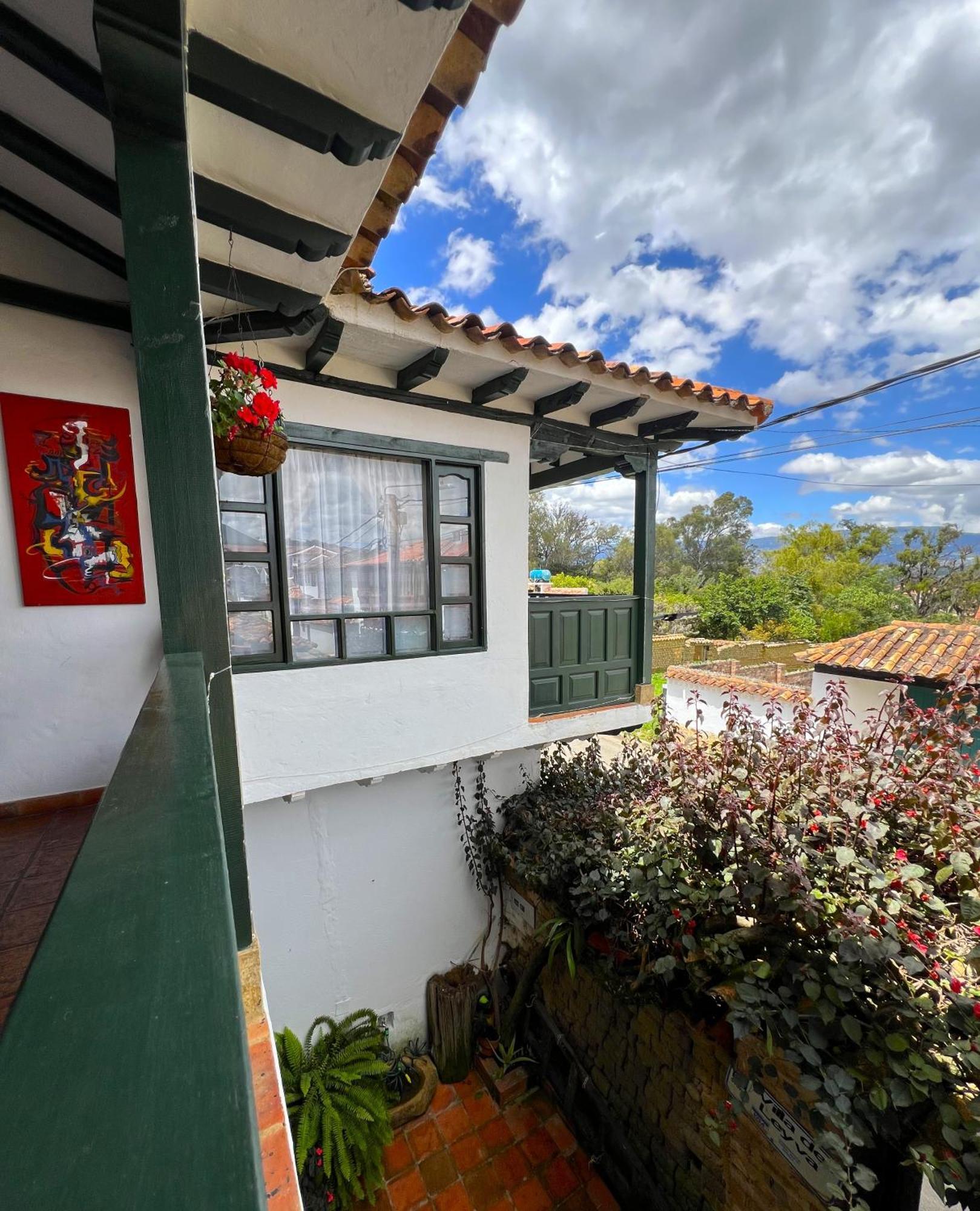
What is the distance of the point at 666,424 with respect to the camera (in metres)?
4.75

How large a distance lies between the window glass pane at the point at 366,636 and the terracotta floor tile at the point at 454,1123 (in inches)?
153

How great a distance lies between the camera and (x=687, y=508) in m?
34.8

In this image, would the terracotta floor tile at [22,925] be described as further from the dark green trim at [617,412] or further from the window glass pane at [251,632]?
the dark green trim at [617,412]

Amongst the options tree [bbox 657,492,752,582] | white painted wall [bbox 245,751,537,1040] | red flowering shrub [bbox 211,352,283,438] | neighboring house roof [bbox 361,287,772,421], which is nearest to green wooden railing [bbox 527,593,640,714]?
white painted wall [bbox 245,751,537,1040]

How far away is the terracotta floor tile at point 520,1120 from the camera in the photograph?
13.4ft

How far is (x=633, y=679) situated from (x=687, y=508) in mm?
32734

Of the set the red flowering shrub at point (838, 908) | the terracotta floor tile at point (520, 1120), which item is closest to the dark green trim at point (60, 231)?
the red flowering shrub at point (838, 908)

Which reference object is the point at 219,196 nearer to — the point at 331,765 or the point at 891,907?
the point at 331,765

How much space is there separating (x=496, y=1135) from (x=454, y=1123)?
36 centimetres

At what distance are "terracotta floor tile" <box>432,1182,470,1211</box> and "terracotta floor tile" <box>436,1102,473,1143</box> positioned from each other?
348mm

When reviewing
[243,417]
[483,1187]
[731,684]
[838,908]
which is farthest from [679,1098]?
[731,684]

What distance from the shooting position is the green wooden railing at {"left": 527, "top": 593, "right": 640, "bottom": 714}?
15.3 feet

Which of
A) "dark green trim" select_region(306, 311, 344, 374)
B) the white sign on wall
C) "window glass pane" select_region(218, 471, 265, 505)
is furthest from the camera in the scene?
"window glass pane" select_region(218, 471, 265, 505)

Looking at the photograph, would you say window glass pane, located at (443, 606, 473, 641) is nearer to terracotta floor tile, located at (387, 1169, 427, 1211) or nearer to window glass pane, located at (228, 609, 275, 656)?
window glass pane, located at (228, 609, 275, 656)
